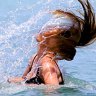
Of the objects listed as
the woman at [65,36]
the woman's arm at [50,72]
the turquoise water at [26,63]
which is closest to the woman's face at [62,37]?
the woman at [65,36]

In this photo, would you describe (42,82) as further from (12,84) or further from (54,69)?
(12,84)

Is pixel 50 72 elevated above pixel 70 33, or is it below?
below

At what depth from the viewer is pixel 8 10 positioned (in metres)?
15.0

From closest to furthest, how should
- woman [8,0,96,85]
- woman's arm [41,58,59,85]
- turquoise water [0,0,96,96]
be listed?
1. woman's arm [41,58,59,85]
2. woman [8,0,96,85]
3. turquoise water [0,0,96,96]

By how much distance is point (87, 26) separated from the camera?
3.97 m

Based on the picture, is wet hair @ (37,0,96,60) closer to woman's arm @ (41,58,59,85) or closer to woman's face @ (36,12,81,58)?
woman's face @ (36,12,81,58)

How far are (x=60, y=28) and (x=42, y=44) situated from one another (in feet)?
0.76

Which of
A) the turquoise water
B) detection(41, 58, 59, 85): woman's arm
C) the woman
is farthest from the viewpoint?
the turquoise water

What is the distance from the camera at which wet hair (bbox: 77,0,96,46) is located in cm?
397

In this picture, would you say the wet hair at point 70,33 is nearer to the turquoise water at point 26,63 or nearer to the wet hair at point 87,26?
the wet hair at point 87,26

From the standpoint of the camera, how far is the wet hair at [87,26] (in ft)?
13.0

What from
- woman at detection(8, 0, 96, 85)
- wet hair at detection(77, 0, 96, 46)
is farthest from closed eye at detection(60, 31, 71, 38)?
wet hair at detection(77, 0, 96, 46)

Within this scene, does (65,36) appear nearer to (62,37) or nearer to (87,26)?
(62,37)

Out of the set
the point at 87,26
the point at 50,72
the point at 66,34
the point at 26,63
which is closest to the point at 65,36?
the point at 66,34
